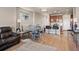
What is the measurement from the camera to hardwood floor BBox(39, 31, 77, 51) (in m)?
3.16

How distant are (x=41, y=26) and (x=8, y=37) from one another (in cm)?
113

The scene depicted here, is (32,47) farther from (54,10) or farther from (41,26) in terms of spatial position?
(54,10)

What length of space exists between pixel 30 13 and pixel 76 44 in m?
1.61

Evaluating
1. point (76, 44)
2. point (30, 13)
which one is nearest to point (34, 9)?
point (30, 13)

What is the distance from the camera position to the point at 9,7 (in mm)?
3043

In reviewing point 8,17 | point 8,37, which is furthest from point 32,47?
point 8,17

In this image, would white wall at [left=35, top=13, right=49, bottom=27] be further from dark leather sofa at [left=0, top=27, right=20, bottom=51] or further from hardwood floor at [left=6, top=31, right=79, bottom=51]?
dark leather sofa at [left=0, top=27, right=20, bottom=51]

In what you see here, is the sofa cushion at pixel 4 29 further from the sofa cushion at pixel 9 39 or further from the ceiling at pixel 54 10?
the ceiling at pixel 54 10

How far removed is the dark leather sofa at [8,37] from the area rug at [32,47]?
312 mm

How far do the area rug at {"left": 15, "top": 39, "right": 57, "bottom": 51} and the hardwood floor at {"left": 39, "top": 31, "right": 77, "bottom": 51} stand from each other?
15cm

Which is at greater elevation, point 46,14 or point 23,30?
point 46,14

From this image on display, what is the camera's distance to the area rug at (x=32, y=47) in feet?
10.4

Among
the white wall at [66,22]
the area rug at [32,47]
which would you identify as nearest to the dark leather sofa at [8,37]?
the area rug at [32,47]
